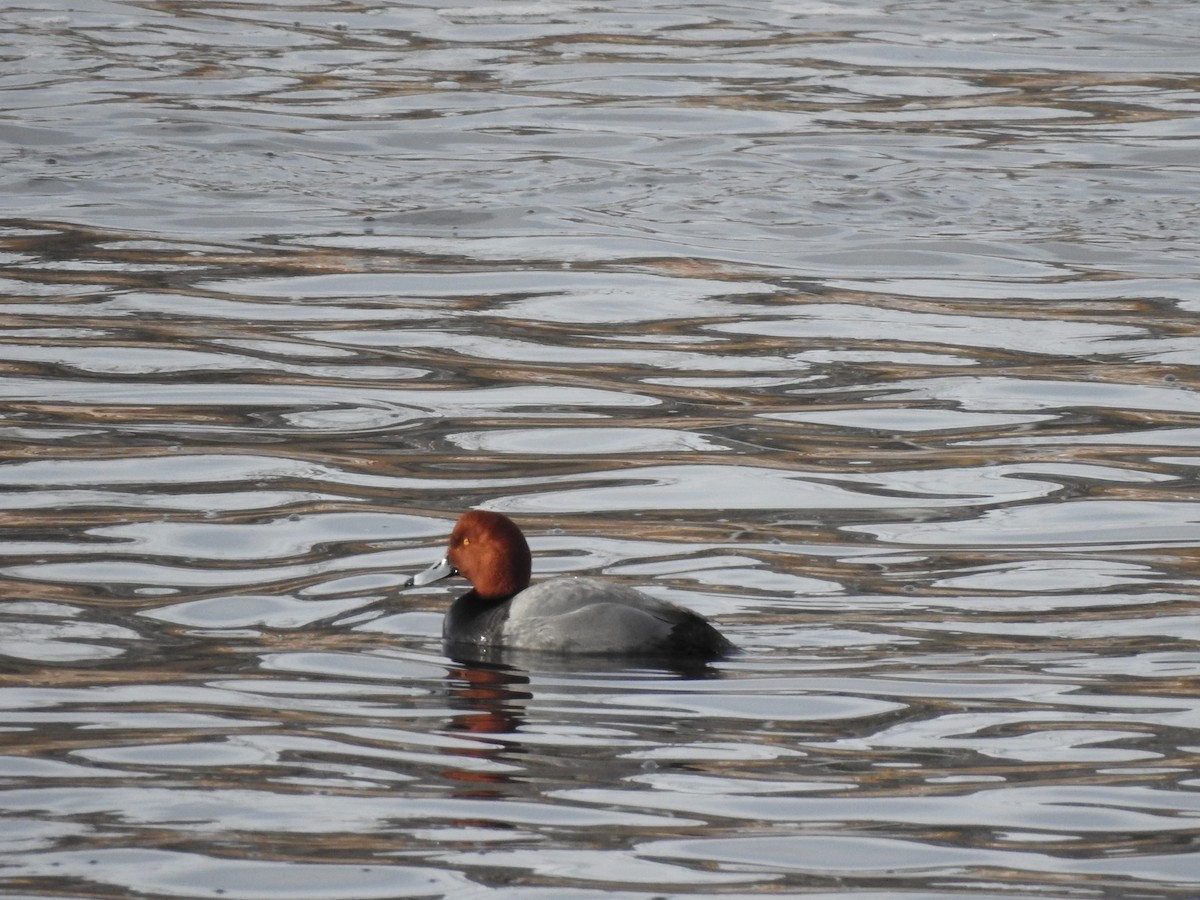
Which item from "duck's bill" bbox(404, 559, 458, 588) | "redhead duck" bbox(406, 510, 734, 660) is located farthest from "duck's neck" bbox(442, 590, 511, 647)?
"duck's bill" bbox(404, 559, 458, 588)

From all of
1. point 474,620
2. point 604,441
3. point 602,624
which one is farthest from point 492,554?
point 604,441

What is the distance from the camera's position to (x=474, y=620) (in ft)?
23.4

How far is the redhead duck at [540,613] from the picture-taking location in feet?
21.8

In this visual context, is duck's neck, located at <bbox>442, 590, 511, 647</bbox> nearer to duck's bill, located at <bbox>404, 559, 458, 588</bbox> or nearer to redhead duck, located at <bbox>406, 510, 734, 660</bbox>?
redhead duck, located at <bbox>406, 510, 734, 660</bbox>

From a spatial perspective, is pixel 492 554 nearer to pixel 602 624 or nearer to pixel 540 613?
pixel 540 613

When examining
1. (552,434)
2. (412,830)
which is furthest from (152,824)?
(552,434)

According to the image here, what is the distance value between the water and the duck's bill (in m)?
0.16

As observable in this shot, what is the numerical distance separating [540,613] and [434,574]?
60 cm

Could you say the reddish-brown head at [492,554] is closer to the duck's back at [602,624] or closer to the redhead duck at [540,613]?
the redhead duck at [540,613]

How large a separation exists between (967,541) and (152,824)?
13.0 feet

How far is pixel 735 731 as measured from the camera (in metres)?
6.00

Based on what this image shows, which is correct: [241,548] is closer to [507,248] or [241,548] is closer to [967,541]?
[967,541]

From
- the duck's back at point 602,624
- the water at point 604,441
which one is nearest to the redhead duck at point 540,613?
the duck's back at point 602,624

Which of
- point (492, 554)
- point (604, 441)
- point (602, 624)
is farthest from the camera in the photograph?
point (604, 441)
